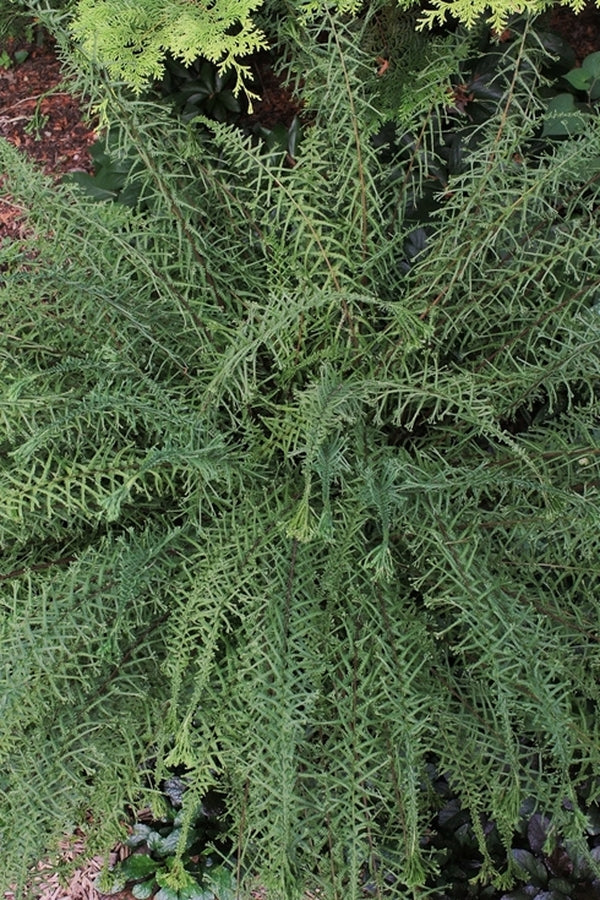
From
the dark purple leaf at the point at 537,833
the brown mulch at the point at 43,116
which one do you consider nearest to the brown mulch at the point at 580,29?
the brown mulch at the point at 43,116

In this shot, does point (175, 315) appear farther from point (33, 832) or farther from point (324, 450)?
point (33, 832)

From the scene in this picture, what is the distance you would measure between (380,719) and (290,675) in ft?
0.72

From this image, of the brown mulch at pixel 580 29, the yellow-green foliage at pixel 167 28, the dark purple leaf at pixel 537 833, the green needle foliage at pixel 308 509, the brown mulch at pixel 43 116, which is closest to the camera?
the green needle foliage at pixel 308 509

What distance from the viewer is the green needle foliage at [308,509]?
1.10 m

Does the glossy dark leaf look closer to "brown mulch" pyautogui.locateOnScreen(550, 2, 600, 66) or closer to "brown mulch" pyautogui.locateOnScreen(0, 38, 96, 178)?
"brown mulch" pyautogui.locateOnScreen(550, 2, 600, 66)

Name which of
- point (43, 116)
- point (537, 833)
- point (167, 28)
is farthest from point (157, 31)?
point (537, 833)

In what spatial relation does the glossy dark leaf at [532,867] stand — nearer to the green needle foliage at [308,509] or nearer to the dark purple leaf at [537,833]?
the dark purple leaf at [537,833]

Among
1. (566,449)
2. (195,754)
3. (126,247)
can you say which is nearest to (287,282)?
(126,247)

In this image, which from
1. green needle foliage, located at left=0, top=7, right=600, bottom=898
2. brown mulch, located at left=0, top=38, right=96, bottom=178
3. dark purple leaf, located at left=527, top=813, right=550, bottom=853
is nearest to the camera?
green needle foliage, located at left=0, top=7, right=600, bottom=898

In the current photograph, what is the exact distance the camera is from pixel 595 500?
115cm

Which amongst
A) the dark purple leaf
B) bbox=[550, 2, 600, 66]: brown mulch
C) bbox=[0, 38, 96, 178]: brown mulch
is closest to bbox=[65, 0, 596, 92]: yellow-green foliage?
bbox=[550, 2, 600, 66]: brown mulch

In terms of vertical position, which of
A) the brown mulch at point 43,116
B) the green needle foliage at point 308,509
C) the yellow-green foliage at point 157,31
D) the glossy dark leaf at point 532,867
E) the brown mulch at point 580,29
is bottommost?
the glossy dark leaf at point 532,867

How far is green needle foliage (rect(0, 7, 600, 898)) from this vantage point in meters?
1.10

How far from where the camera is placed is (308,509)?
1038mm
